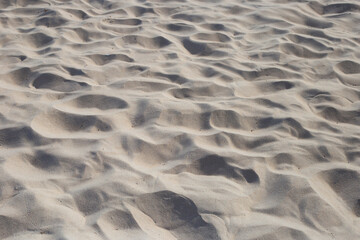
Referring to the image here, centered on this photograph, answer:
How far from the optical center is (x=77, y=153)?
2.54 meters

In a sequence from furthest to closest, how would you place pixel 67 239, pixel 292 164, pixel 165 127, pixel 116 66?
pixel 116 66, pixel 165 127, pixel 292 164, pixel 67 239

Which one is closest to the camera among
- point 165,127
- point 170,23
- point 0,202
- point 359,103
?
point 0,202

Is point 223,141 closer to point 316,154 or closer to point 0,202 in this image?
point 316,154

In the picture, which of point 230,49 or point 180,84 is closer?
point 180,84

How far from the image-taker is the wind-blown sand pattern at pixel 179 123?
218 centimetres

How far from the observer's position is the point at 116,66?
138 inches

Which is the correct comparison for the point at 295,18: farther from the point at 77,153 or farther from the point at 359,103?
the point at 77,153

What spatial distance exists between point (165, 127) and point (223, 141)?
1.24 ft

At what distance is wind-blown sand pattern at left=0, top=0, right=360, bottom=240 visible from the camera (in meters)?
2.18

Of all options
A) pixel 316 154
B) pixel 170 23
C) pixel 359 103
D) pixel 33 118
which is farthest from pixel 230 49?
pixel 33 118

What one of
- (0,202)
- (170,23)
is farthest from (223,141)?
(170,23)

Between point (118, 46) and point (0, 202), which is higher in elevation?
point (118, 46)

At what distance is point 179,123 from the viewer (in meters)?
2.85

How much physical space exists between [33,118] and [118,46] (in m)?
1.27
